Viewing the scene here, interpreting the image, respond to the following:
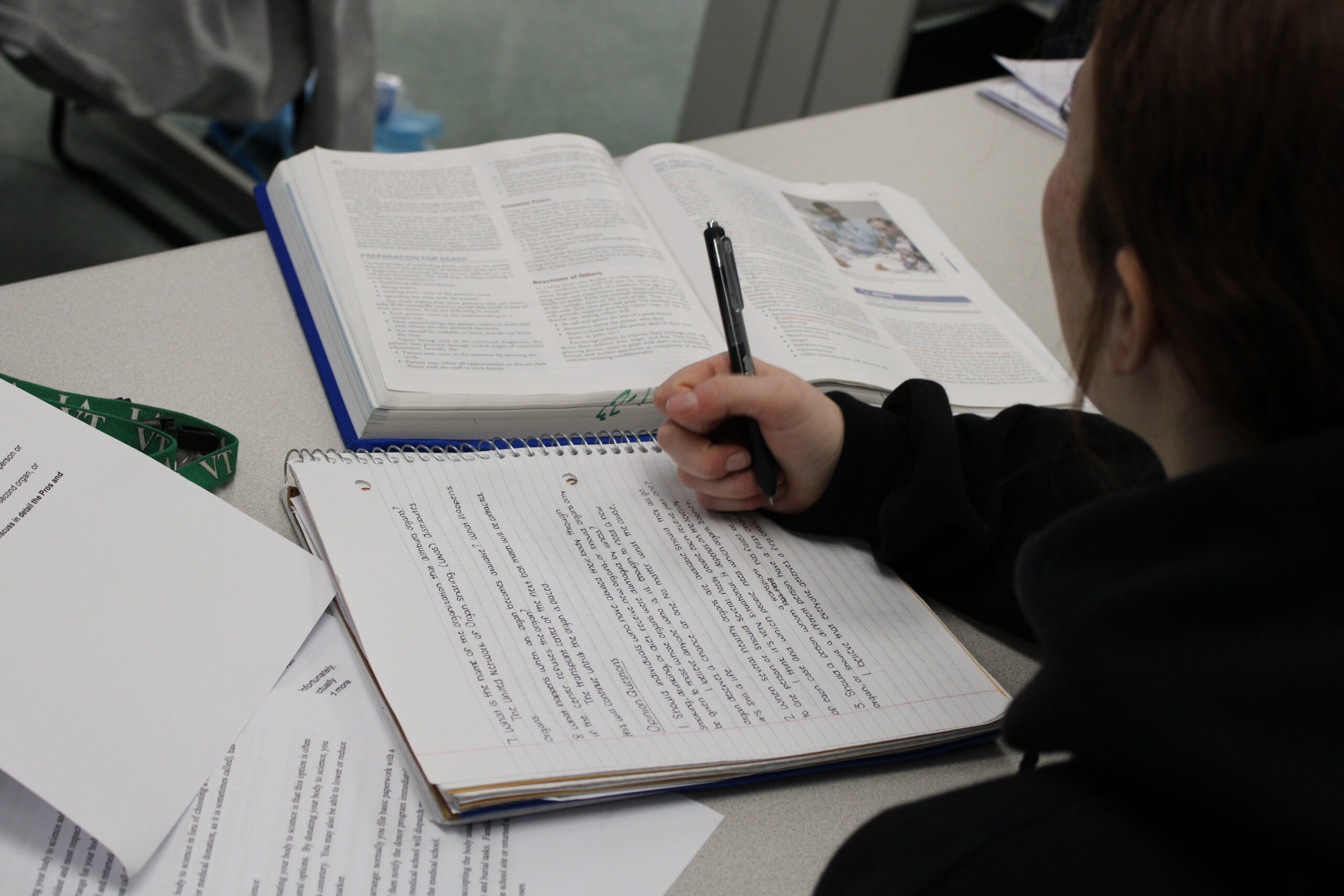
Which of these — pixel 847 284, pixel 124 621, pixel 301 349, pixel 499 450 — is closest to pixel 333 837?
pixel 124 621

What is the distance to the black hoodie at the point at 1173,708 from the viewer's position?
329 millimetres

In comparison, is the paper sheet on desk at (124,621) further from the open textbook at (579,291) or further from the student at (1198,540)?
the student at (1198,540)

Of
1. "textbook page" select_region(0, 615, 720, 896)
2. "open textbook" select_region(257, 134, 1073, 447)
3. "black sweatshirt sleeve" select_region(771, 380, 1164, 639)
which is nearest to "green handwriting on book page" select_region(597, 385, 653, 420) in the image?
"open textbook" select_region(257, 134, 1073, 447)

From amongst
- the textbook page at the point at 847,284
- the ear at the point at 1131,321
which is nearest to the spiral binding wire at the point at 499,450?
the textbook page at the point at 847,284

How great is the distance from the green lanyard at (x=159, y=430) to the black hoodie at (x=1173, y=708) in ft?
1.20

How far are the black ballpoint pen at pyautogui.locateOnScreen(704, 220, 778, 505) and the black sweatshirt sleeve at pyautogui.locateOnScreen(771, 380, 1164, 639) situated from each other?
0.12 feet

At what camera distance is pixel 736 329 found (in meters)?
0.61

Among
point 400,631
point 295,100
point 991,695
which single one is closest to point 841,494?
point 991,695

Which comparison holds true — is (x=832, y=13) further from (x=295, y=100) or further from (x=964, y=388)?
(x=964, y=388)

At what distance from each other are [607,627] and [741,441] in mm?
153

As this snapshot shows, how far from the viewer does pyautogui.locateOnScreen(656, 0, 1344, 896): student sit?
1.08 ft

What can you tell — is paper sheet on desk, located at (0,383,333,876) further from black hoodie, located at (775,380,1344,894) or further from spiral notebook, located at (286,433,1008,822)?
black hoodie, located at (775,380,1344,894)

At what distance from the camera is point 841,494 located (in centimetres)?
61

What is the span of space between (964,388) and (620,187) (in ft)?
0.95
